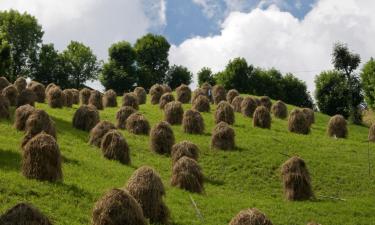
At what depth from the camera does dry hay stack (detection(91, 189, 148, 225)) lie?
1661 centimetres

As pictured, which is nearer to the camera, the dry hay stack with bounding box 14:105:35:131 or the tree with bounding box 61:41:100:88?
the dry hay stack with bounding box 14:105:35:131

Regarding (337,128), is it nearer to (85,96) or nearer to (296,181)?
(296,181)

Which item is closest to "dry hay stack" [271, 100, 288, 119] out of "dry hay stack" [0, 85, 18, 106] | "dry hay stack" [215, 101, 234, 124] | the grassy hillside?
the grassy hillside

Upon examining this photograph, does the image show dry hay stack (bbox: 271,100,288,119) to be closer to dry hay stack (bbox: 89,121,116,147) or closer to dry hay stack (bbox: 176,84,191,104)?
dry hay stack (bbox: 176,84,191,104)

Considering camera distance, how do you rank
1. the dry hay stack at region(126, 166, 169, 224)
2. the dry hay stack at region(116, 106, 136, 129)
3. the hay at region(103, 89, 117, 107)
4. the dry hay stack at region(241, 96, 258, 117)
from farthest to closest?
the hay at region(103, 89, 117, 107), the dry hay stack at region(241, 96, 258, 117), the dry hay stack at region(116, 106, 136, 129), the dry hay stack at region(126, 166, 169, 224)

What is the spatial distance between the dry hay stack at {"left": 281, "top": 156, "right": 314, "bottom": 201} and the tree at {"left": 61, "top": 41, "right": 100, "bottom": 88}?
6297cm

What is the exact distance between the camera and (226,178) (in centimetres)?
2981

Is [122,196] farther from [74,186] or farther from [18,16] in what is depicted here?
[18,16]

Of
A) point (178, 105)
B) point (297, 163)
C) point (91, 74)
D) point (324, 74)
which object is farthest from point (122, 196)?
point (91, 74)

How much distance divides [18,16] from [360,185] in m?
71.3

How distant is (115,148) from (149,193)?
33.8 feet

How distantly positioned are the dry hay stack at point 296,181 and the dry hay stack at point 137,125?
12664mm

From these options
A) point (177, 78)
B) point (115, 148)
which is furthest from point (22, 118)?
point (177, 78)

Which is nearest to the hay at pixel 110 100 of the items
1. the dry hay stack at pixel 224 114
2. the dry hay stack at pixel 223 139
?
the dry hay stack at pixel 224 114
